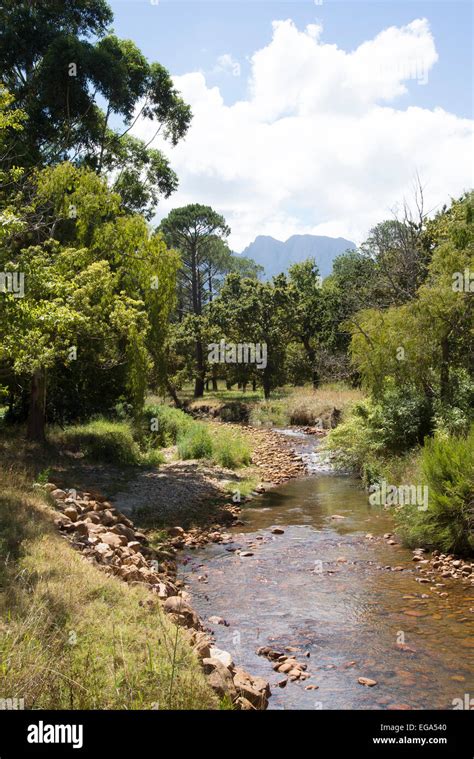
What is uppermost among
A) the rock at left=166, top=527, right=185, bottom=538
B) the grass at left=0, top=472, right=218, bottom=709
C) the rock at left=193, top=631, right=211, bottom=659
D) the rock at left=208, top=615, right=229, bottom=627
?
the grass at left=0, top=472, right=218, bottom=709

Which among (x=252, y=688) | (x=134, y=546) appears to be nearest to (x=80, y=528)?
(x=134, y=546)

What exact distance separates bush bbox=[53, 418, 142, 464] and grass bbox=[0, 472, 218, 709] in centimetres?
925

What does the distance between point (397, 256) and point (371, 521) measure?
17996 mm

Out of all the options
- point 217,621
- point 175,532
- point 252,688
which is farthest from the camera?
point 175,532

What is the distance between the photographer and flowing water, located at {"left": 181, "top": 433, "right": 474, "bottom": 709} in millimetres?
5801

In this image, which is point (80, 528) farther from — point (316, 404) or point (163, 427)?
point (316, 404)

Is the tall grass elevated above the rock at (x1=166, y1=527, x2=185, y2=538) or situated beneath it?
elevated above

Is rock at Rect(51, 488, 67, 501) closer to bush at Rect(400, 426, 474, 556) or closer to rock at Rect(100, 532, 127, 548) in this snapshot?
rock at Rect(100, 532, 127, 548)

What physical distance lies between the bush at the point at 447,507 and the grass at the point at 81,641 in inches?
213

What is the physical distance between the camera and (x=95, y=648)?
4840 mm

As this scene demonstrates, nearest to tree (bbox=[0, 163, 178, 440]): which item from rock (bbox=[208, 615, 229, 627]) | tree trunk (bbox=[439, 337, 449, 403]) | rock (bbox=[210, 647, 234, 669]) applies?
rock (bbox=[208, 615, 229, 627])

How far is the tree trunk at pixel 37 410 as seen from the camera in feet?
52.2

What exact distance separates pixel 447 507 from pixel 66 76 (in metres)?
17.5

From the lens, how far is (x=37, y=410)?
1600 cm
